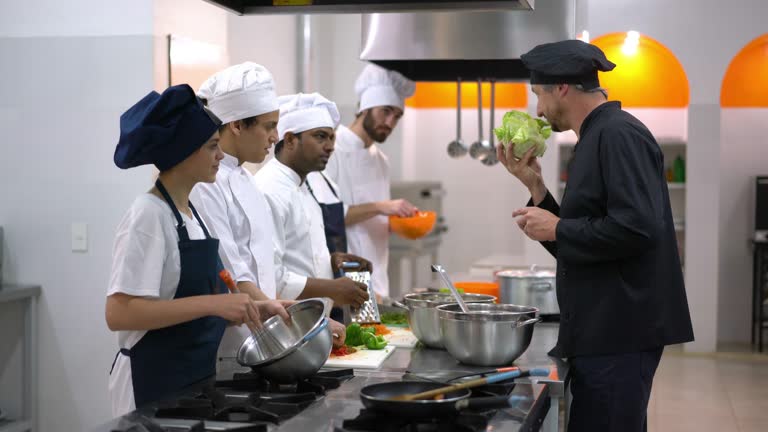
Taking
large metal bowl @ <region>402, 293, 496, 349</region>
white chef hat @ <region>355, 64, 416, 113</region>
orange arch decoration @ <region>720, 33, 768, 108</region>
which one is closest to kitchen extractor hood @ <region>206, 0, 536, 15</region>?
large metal bowl @ <region>402, 293, 496, 349</region>

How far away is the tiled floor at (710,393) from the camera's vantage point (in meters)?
5.54

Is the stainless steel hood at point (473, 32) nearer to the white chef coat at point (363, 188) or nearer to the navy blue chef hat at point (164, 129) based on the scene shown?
the white chef coat at point (363, 188)

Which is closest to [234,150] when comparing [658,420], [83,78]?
[83,78]

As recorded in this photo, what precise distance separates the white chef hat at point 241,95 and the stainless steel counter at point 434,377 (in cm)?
87

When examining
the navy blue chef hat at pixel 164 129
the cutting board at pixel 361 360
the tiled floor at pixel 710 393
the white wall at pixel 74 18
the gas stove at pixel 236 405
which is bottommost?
the tiled floor at pixel 710 393

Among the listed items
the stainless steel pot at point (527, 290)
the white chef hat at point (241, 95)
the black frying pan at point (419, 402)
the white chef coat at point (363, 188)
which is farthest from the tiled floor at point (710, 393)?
the black frying pan at point (419, 402)

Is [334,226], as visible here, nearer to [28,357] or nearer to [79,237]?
[79,237]

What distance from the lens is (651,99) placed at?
8.91m

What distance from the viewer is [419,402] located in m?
1.73

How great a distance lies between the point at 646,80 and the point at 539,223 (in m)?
7.06

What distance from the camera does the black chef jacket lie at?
2277 millimetres

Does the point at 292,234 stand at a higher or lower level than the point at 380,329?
higher

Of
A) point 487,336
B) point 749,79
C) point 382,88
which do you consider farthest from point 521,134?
point 749,79

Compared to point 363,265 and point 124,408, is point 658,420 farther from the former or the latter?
point 124,408
